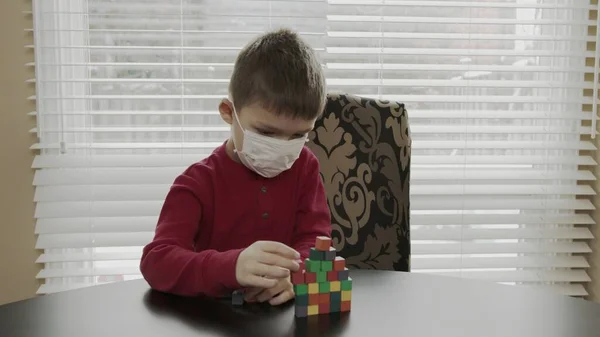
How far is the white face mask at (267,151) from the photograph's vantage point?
1.20 meters

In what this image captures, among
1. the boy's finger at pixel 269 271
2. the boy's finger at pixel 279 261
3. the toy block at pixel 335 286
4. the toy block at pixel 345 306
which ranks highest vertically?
the boy's finger at pixel 279 261

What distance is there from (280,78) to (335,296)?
392mm

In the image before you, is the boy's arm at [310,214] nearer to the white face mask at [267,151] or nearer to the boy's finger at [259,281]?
the white face mask at [267,151]

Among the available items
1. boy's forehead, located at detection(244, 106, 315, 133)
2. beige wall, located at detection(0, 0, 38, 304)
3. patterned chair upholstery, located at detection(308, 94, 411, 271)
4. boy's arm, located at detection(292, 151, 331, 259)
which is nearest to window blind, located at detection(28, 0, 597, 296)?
beige wall, located at detection(0, 0, 38, 304)

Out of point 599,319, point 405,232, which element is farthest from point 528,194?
point 599,319

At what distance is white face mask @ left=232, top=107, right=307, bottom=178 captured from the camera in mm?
1195

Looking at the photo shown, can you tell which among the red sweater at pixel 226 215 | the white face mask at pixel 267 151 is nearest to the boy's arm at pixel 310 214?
the red sweater at pixel 226 215

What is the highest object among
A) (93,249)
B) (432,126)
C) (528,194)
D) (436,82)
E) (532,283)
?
(436,82)

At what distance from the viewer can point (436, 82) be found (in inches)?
94.4

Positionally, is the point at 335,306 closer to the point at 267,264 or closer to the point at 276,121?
the point at 267,264

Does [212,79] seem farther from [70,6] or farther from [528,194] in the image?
[528,194]

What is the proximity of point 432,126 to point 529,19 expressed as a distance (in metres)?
0.53

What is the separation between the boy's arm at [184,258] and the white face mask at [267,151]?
0.39ft

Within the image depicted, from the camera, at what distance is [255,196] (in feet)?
4.24
